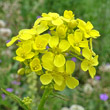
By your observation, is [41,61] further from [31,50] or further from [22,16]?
[22,16]

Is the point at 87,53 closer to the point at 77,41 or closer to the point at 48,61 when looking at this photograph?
the point at 77,41

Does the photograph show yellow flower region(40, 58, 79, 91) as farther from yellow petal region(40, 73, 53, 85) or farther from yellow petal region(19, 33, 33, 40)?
yellow petal region(19, 33, 33, 40)

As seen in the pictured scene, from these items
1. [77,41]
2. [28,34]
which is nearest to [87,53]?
[77,41]

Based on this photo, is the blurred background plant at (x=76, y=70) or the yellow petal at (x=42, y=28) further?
the blurred background plant at (x=76, y=70)

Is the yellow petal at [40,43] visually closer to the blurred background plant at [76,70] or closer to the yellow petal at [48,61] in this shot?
the yellow petal at [48,61]

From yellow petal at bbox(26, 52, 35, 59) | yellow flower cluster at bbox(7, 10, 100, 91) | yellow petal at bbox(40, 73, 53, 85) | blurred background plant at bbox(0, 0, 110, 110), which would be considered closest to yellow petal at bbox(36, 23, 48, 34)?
yellow flower cluster at bbox(7, 10, 100, 91)

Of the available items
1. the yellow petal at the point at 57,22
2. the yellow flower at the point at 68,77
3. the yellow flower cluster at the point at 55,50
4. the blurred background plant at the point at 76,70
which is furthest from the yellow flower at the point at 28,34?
the blurred background plant at the point at 76,70
